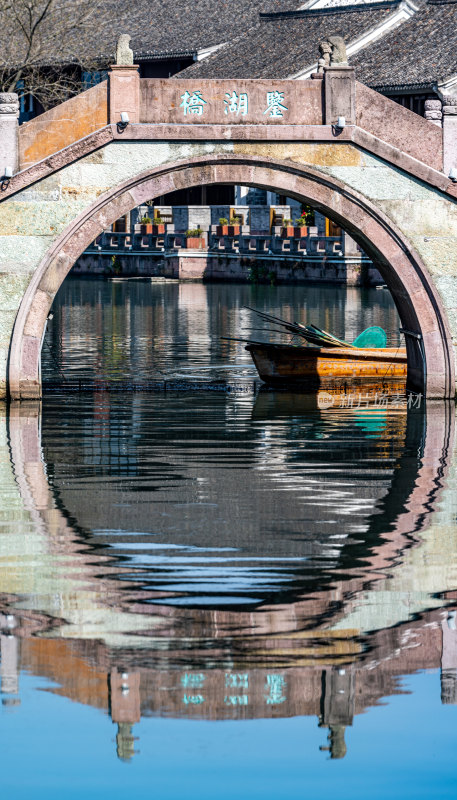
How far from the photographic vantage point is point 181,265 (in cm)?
5059

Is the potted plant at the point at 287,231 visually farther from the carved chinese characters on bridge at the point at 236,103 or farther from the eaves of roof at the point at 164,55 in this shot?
the carved chinese characters on bridge at the point at 236,103

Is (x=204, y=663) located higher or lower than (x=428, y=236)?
lower

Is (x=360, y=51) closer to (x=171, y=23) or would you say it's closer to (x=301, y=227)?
(x=301, y=227)

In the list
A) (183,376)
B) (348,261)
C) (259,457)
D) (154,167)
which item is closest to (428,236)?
(154,167)

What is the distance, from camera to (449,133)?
1661 cm

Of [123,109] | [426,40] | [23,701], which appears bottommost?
[23,701]

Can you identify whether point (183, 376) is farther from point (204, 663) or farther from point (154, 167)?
point (204, 663)

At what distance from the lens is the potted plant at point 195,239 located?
168 ft

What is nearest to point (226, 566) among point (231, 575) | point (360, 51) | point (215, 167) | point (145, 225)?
point (231, 575)

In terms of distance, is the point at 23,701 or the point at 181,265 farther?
the point at 181,265

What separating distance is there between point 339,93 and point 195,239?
115 feet

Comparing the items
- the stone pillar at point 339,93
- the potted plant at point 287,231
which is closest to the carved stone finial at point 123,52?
the stone pillar at point 339,93

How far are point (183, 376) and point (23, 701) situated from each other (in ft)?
48.4

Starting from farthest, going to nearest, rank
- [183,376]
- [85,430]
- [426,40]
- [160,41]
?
1. [160,41]
2. [426,40]
3. [183,376]
4. [85,430]
